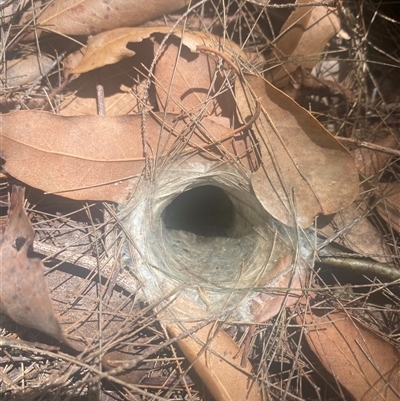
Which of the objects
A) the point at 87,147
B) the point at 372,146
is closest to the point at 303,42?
the point at 372,146

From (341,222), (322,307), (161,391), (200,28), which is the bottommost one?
(161,391)

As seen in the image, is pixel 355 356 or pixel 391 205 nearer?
pixel 355 356

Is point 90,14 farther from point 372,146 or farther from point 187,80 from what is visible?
point 372,146

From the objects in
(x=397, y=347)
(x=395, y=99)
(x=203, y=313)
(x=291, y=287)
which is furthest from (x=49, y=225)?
(x=395, y=99)

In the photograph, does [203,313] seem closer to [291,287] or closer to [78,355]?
[291,287]

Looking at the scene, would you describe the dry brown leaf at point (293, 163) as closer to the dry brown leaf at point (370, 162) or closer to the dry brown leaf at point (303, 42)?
the dry brown leaf at point (370, 162)
